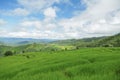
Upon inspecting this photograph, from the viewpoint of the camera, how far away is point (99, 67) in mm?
23297

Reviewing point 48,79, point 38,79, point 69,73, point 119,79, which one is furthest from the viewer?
point 69,73

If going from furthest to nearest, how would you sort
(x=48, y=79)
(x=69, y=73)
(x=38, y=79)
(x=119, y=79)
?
(x=69, y=73)
(x=38, y=79)
(x=48, y=79)
(x=119, y=79)

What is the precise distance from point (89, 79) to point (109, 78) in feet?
4.91

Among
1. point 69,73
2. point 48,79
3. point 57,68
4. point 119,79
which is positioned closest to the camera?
point 119,79

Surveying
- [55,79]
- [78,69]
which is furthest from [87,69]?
[55,79]

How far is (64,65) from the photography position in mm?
31359

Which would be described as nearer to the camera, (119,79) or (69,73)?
(119,79)

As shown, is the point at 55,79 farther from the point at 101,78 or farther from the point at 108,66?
the point at 108,66

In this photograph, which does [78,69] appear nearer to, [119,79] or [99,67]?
[99,67]

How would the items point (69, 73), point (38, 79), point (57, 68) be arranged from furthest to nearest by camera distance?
point (57, 68), point (69, 73), point (38, 79)

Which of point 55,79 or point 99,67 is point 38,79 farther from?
point 99,67

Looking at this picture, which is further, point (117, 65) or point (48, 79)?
point (117, 65)

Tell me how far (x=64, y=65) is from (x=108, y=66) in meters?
9.66

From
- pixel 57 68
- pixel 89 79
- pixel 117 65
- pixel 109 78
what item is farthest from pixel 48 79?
pixel 57 68
